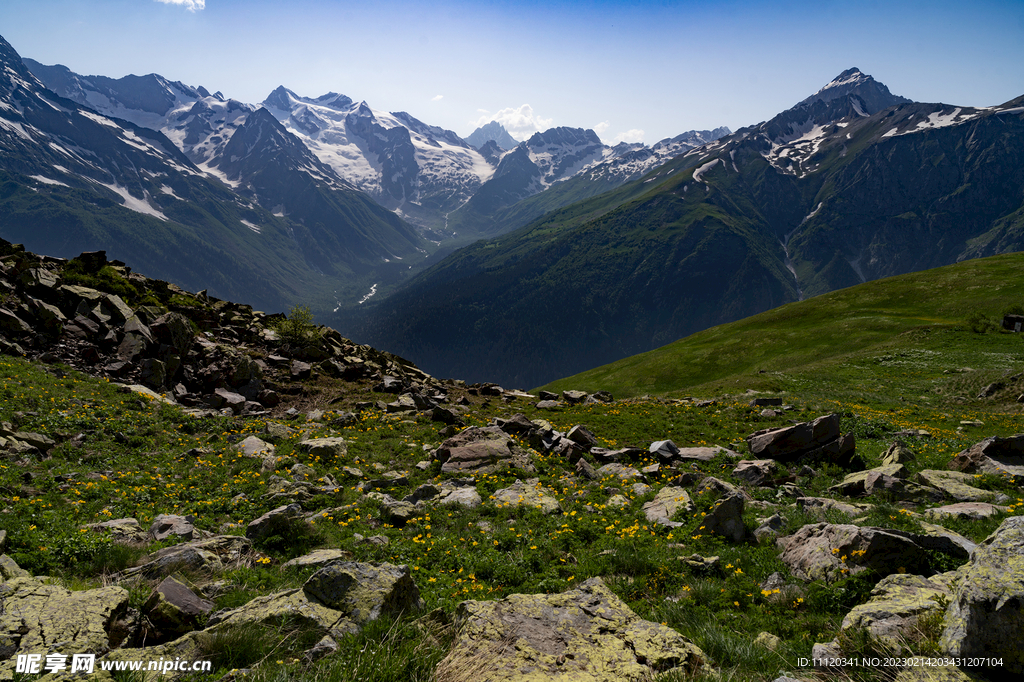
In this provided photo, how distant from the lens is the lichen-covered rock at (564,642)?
22.2ft

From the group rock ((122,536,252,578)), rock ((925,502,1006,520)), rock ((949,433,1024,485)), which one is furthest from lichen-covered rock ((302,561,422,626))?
rock ((949,433,1024,485))

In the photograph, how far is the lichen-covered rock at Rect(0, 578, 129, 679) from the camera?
20.3ft

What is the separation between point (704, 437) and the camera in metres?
26.8

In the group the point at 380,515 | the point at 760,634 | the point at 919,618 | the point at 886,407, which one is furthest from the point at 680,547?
the point at 886,407

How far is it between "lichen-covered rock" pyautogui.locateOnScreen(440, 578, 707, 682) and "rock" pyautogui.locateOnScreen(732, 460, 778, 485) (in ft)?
38.1

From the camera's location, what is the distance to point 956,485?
1439cm

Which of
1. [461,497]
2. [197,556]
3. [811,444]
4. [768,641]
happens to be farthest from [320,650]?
[811,444]

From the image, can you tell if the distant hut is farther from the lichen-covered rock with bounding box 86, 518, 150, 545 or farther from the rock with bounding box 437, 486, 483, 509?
the lichen-covered rock with bounding box 86, 518, 150, 545

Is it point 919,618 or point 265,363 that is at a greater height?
point 265,363

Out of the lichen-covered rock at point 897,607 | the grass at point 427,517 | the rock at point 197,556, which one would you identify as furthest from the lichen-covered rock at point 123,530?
the lichen-covered rock at point 897,607

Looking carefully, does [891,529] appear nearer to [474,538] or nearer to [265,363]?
[474,538]

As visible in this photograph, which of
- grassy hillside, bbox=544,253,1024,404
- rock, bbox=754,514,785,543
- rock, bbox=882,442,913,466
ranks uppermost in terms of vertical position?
rock, bbox=754,514,785,543

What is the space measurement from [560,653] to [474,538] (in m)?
6.03

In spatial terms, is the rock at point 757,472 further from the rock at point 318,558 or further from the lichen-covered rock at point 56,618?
the lichen-covered rock at point 56,618
